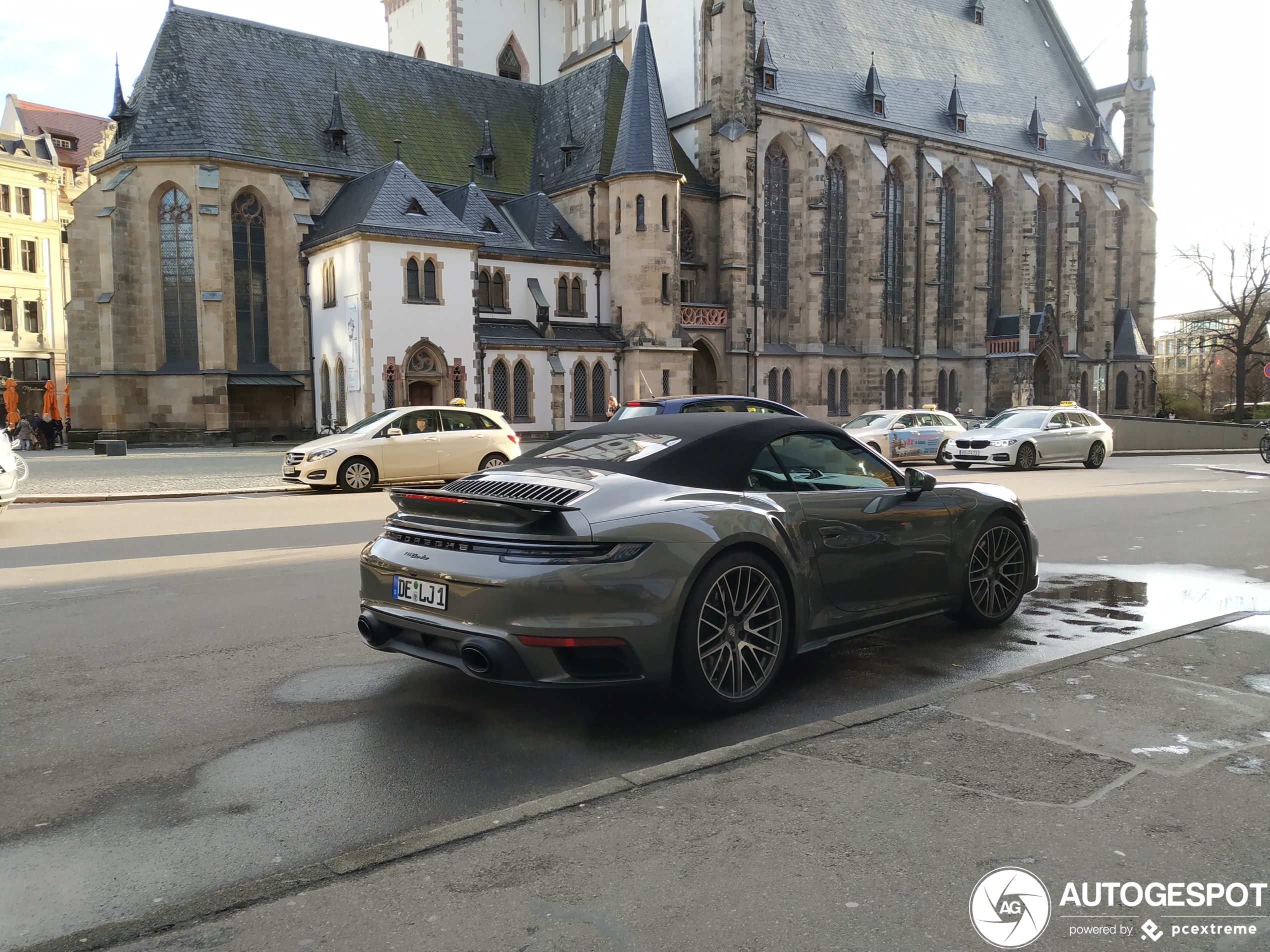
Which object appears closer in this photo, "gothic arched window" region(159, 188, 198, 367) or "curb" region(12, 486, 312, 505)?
"curb" region(12, 486, 312, 505)

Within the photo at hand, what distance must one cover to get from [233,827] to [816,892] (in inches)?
78.1

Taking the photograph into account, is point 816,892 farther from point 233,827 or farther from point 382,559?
point 382,559

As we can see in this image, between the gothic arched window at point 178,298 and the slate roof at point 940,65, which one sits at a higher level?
the slate roof at point 940,65

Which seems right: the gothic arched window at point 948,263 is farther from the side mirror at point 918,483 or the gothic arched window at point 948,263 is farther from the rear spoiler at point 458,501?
the rear spoiler at point 458,501

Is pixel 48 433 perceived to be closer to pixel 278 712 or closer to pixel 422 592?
pixel 278 712

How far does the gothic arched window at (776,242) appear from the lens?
45.1 meters

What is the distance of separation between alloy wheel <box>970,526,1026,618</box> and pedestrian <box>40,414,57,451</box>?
3630 cm

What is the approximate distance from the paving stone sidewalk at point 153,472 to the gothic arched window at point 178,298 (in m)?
5.08

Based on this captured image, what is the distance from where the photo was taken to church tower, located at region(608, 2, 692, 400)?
3884 cm

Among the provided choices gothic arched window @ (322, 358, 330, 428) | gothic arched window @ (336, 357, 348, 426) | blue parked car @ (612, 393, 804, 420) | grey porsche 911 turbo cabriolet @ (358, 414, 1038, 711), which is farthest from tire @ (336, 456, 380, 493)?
gothic arched window @ (322, 358, 330, 428)

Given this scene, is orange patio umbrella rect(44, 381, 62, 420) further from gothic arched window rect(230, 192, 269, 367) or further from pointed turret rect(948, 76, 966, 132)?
pointed turret rect(948, 76, 966, 132)

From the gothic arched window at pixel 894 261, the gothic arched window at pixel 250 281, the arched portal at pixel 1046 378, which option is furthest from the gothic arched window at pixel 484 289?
the arched portal at pixel 1046 378

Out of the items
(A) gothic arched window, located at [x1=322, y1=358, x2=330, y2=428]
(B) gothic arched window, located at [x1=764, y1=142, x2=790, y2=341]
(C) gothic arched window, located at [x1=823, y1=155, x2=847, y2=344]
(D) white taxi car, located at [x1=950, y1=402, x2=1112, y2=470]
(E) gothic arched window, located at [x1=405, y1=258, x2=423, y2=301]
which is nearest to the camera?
(D) white taxi car, located at [x1=950, y1=402, x2=1112, y2=470]

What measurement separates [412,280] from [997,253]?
116ft
